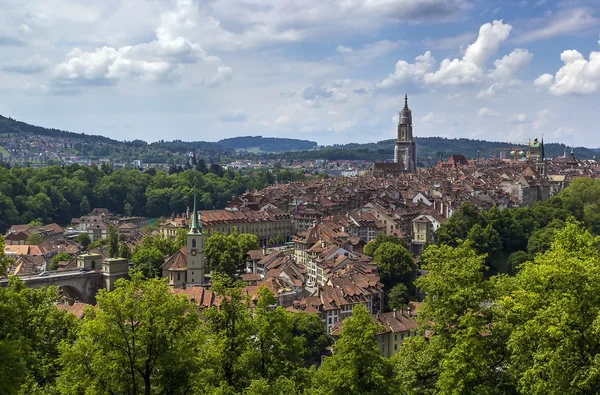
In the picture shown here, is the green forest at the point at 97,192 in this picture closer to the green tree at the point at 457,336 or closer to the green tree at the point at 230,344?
the green tree at the point at 230,344

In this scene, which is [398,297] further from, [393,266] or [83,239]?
Result: [83,239]

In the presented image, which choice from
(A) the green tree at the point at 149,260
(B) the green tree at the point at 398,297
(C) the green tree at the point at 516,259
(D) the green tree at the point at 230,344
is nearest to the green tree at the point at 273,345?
(D) the green tree at the point at 230,344

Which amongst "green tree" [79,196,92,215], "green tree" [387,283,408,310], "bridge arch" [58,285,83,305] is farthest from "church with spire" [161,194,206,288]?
"green tree" [79,196,92,215]

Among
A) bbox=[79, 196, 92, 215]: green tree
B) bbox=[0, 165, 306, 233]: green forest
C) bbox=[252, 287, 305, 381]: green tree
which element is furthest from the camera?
bbox=[79, 196, 92, 215]: green tree

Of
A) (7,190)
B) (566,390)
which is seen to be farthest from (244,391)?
(7,190)

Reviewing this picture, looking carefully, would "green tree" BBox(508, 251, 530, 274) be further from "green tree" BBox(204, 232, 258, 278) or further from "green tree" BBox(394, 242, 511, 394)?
"green tree" BBox(394, 242, 511, 394)

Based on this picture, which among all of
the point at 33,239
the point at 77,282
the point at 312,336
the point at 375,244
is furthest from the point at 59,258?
the point at 312,336

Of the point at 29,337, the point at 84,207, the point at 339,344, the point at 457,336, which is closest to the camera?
the point at 457,336
